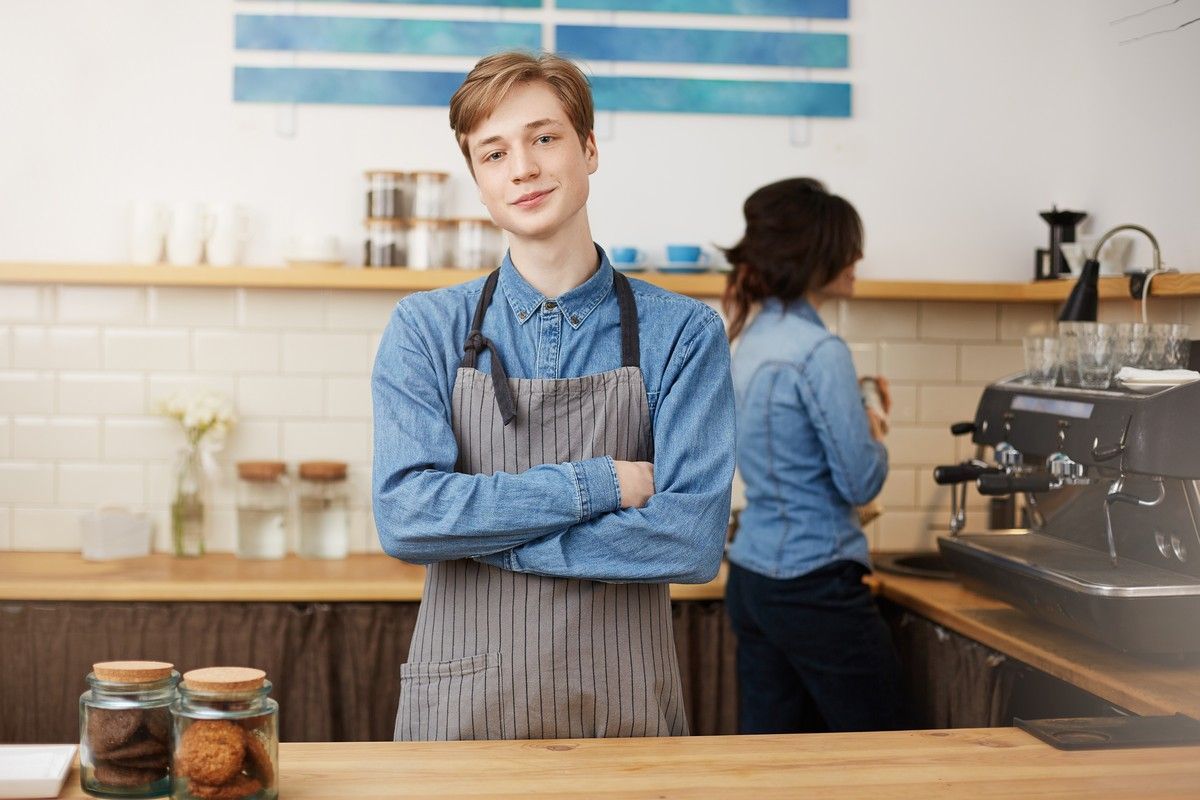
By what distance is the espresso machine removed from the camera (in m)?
2.17

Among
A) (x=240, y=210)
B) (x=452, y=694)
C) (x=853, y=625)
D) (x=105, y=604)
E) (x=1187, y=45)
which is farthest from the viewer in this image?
(x=240, y=210)

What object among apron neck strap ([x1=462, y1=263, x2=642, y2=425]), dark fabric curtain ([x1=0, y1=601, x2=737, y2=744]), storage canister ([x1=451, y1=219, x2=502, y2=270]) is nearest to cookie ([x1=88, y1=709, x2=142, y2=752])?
apron neck strap ([x1=462, y1=263, x2=642, y2=425])

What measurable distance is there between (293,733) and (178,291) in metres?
1.31

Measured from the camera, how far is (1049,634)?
253 centimetres

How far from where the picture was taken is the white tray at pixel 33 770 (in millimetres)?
1456

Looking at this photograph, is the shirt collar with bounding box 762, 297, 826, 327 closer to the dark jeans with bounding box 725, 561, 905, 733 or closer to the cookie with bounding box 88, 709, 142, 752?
the dark jeans with bounding box 725, 561, 905, 733

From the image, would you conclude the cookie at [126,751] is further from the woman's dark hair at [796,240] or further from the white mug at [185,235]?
the white mug at [185,235]

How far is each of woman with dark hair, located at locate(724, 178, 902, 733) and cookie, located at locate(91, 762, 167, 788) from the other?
167 cm

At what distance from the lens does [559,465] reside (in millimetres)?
1848

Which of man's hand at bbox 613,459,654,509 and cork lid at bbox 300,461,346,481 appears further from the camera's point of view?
cork lid at bbox 300,461,346,481

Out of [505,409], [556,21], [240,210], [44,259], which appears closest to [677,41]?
[556,21]

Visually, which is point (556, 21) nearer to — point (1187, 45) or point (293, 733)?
point (1187, 45)

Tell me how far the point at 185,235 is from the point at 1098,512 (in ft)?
7.91

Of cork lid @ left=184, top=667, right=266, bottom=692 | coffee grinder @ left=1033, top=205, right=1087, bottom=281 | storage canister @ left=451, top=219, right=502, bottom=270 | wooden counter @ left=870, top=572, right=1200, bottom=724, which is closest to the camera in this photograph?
cork lid @ left=184, top=667, right=266, bottom=692
